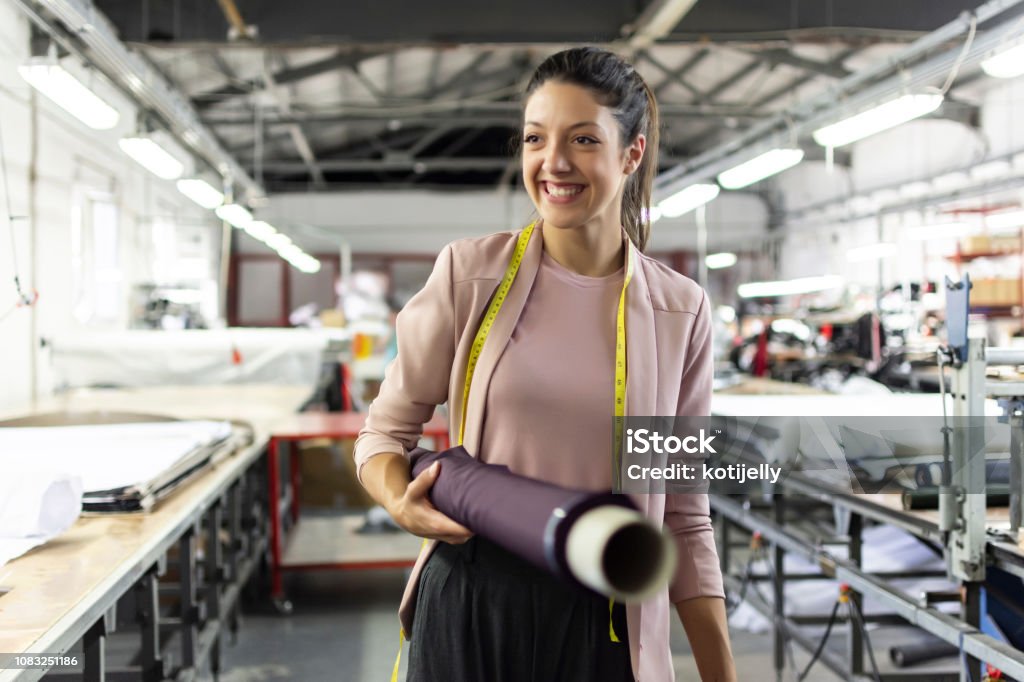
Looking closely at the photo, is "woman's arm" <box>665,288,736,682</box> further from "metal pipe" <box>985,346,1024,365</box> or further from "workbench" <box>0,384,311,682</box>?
"metal pipe" <box>985,346,1024,365</box>

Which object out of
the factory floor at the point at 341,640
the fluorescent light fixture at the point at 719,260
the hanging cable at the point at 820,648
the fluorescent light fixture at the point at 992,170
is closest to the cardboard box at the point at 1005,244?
the fluorescent light fixture at the point at 992,170

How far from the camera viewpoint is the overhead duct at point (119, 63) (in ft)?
6.49

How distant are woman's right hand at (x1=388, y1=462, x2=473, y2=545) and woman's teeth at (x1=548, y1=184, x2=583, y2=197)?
0.92 feet

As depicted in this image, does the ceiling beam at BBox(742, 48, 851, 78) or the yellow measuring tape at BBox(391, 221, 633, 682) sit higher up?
the ceiling beam at BBox(742, 48, 851, 78)

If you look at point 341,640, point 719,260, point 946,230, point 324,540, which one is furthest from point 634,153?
point 719,260

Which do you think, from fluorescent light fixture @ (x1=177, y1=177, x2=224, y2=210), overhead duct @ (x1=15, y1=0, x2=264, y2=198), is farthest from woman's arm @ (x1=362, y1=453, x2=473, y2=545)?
fluorescent light fixture @ (x1=177, y1=177, x2=224, y2=210)

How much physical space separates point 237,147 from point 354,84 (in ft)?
8.21

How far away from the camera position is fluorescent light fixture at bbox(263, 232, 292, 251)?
21.7 ft

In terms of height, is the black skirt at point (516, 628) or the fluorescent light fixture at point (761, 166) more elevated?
the fluorescent light fixture at point (761, 166)

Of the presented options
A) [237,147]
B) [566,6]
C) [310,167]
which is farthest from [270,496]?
[310,167]

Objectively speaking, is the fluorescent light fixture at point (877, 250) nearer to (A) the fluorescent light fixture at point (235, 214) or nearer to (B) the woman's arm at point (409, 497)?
(A) the fluorescent light fixture at point (235, 214)

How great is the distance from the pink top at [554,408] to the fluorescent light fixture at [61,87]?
41.4 inches

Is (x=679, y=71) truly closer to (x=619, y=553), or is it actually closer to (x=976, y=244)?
(x=976, y=244)

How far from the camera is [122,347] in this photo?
3.39 metres
